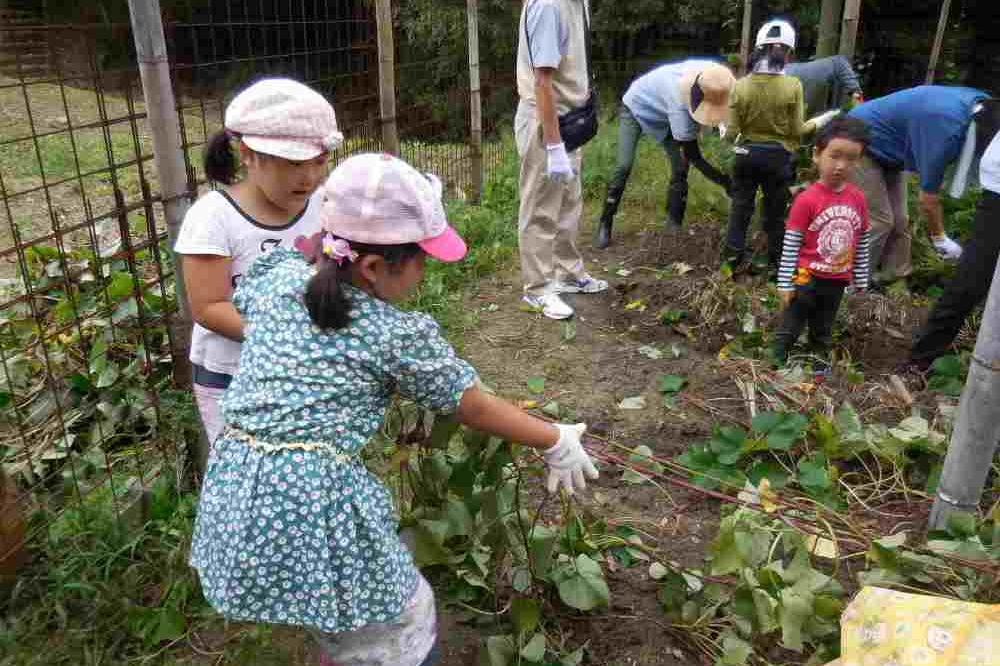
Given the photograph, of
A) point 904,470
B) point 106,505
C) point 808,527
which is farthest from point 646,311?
point 106,505

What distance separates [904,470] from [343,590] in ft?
6.74

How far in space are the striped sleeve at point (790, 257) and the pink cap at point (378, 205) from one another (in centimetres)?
228

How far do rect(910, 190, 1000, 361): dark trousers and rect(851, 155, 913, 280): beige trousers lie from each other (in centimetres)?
95

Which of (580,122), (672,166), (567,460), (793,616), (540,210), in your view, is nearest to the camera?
(567,460)

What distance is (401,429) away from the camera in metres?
2.02

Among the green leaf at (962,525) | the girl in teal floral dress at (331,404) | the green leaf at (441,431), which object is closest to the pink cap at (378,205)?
the girl in teal floral dress at (331,404)

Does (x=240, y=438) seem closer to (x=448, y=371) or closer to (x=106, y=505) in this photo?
(x=448, y=371)

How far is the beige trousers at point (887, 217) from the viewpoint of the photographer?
4.13 metres

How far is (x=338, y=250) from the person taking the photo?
4.39ft

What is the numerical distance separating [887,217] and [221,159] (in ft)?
11.6

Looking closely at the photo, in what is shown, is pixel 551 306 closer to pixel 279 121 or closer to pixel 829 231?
pixel 829 231

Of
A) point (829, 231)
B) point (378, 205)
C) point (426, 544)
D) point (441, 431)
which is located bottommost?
point (426, 544)

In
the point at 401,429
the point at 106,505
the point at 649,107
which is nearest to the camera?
the point at 401,429

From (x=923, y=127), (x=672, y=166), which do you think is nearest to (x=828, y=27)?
(x=672, y=166)
